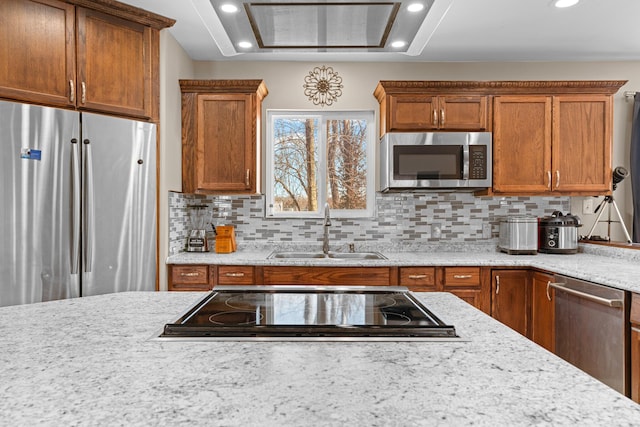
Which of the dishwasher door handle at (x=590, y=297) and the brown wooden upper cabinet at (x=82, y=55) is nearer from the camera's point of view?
the dishwasher door handle at (x=590, y=297)

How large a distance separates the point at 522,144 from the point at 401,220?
43.6 inches

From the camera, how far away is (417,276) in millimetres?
2926

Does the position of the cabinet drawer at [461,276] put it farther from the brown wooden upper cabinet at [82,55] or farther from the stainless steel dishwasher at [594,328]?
the brown wooden upper cabinet at [82,55]

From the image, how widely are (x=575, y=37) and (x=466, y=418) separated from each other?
337cm

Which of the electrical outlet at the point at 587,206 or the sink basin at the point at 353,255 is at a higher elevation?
the electrical outlet at the point at 587,206

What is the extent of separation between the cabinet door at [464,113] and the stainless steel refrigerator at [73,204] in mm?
2141

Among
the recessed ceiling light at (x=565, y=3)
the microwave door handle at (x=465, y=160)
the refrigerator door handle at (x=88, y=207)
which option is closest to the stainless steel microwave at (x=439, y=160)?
the microwave door handle at (x=465, y=160)

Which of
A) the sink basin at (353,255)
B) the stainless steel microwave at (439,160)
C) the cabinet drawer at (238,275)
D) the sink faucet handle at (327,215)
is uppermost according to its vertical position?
the stainless steel microwave at (439,160)

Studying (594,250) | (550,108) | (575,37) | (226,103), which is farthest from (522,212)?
(226,103)

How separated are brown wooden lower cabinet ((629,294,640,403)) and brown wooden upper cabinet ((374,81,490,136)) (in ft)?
5.43

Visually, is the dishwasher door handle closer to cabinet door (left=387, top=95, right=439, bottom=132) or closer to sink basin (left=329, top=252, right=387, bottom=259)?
sink basin (left=329, top=252, right=387, bottom=259)

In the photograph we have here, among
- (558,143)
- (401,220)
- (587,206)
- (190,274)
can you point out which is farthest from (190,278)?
(587,206)

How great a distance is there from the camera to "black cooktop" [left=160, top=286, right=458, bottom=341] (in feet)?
3.21

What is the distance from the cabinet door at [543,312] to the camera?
264 centimetres
